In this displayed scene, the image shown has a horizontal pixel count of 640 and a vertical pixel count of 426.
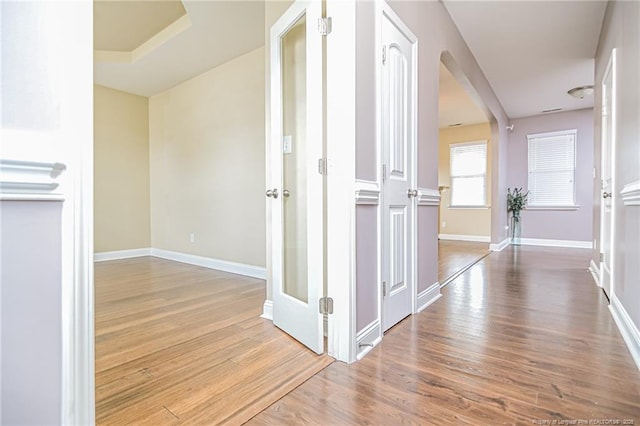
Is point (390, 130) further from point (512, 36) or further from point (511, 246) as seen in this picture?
point (511, 246)

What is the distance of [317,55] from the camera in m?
1.73

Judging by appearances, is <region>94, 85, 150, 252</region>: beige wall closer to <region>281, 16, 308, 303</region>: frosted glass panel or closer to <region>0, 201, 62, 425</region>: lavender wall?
<region>281, 16, 308, 303</region>: frosted glass panel

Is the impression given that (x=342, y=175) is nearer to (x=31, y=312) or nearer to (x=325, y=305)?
(x=325, y=305)

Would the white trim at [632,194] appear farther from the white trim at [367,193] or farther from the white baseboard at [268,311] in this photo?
the white baseboard at [268,311]

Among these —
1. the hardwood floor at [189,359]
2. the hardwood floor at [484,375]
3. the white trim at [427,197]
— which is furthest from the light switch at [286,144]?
the hardwood floor at [484,375]

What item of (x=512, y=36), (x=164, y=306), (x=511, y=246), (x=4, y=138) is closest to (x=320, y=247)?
(x=4, y=138)

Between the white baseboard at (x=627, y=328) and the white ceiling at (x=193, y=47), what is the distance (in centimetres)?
351

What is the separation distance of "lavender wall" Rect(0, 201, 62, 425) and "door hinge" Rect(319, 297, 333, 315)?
1.13 metres

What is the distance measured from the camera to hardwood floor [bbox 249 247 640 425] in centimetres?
121

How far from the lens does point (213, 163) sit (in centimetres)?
421

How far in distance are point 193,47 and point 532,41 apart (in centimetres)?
380

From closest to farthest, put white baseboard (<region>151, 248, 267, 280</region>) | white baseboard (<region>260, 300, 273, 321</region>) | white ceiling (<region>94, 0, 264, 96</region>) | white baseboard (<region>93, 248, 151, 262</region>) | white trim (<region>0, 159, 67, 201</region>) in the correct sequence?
white trim (<region>0, 159, 67, 201</region>) < white baseboard (<region>260, 300, 273, 321</region>) < white ceiling (<region>94, 0, 264, 96</region>) < white baseboard (<region>151, 248, 267, 280</region>) < white baseboard (<region>93, 248, 151, 262</region>)

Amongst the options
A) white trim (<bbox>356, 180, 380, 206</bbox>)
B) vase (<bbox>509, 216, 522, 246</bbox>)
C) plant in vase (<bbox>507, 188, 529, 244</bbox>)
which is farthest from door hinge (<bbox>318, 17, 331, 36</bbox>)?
vase (<bbox>509, 216, 522, 246</bbox>)

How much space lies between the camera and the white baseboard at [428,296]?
97.2 inches
